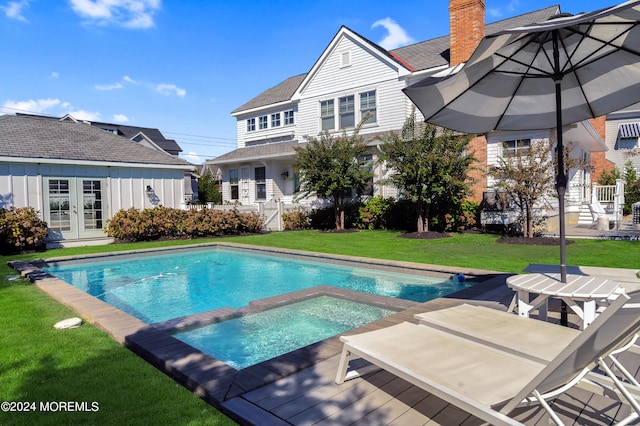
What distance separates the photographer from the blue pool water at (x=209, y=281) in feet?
25.2

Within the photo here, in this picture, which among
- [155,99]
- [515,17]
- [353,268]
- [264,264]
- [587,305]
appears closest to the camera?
[587,305]

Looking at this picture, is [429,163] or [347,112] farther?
[347,112]

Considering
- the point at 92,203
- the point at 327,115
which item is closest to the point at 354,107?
the point at 327,115

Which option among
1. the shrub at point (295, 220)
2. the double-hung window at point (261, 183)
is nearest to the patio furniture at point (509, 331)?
the shrub at point (295, 220)

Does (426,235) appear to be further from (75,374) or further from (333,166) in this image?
(75,374)

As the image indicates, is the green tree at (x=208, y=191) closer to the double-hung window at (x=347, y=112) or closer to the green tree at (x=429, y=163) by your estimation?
the double-hung window at (x=347, y=112)

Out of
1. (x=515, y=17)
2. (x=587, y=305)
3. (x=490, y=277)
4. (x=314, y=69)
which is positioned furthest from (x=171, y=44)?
(x=587, y=305)

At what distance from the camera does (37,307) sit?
5.97 m

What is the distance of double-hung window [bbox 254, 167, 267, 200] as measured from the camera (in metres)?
23.9

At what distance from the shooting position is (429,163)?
1421 cm

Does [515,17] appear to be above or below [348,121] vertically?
above

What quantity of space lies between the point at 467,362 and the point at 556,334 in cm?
88

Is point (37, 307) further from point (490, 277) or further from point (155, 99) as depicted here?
point (155, 99)

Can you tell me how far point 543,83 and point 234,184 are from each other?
74.2ft
